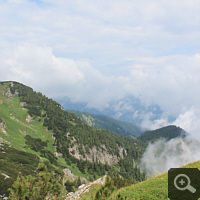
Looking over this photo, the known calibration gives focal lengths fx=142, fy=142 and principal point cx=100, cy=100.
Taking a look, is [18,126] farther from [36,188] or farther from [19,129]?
[36,188]

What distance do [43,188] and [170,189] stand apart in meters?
17.5

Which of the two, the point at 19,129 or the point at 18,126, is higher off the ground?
the point at 18,126

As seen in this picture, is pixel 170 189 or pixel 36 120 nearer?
pixel 170 189

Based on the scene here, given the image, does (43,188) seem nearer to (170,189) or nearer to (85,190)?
(170,189)

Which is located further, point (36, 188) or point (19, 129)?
point (19, 129)

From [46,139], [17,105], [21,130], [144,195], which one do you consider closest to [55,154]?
[46,139]

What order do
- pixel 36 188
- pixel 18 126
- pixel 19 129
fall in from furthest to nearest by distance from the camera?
1. pixel 18 126
2. pixel 19 129
3. pixel 36 188

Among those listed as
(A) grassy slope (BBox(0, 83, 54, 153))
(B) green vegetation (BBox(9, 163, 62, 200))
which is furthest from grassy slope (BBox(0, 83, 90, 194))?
(B) green vegetation (BBox(9, 163, 62, 200))

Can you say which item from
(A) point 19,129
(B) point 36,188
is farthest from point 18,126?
(B) point 36,188

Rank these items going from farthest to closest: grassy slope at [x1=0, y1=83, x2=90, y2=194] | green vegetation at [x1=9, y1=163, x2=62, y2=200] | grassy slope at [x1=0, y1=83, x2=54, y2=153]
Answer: grassy slope at [x1=0, y1=83, x2=54, y2=153], grassy slope at [x1=0, y1=83, x2=90, y2=194], green vegetation at [x1=9, y1=163, x2=62, y2=200]

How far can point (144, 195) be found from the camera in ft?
67.6

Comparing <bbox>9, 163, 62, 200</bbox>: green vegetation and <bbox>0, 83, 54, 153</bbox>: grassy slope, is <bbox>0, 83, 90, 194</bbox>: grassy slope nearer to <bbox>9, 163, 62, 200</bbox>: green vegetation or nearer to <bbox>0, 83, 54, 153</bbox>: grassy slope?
<bbox>0, 83, 54, 153</bbox>: grassy slope

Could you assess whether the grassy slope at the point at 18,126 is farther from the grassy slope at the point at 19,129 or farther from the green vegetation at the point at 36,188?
the green vegetation at the point at 36,188

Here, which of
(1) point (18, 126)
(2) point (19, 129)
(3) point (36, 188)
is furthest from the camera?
(1) point (18, 126)
